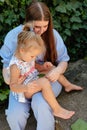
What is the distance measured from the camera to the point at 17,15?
4402 millimetres

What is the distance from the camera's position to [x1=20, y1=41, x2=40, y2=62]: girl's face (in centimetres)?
346

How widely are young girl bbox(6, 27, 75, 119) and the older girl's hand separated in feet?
0.38

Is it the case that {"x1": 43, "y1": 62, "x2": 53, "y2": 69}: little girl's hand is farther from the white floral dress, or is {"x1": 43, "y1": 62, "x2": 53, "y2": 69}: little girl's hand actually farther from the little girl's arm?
the little girl's arm

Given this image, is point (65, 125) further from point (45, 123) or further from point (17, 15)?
point (17, 15)

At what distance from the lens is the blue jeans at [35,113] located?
142 inches

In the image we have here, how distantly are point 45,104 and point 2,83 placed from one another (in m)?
1.05

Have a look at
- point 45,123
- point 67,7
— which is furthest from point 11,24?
point 45,123

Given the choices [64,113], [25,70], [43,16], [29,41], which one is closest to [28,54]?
[29,41]

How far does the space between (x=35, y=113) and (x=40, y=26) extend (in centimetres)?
81

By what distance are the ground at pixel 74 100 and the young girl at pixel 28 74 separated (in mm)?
77

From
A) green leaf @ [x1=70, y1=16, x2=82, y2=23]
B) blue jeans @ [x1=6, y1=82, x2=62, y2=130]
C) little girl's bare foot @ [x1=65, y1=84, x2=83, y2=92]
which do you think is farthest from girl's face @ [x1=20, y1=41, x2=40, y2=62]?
green leaf @ [x1=70, y1=16, x2=82, y2=23]

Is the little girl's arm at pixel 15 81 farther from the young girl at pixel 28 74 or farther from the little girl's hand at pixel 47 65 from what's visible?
the little girl's hand at pixel 47 65

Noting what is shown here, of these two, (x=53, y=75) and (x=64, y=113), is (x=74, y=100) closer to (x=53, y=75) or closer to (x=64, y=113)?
(x=64, y=113)

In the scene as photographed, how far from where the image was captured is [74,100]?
13.1ft
